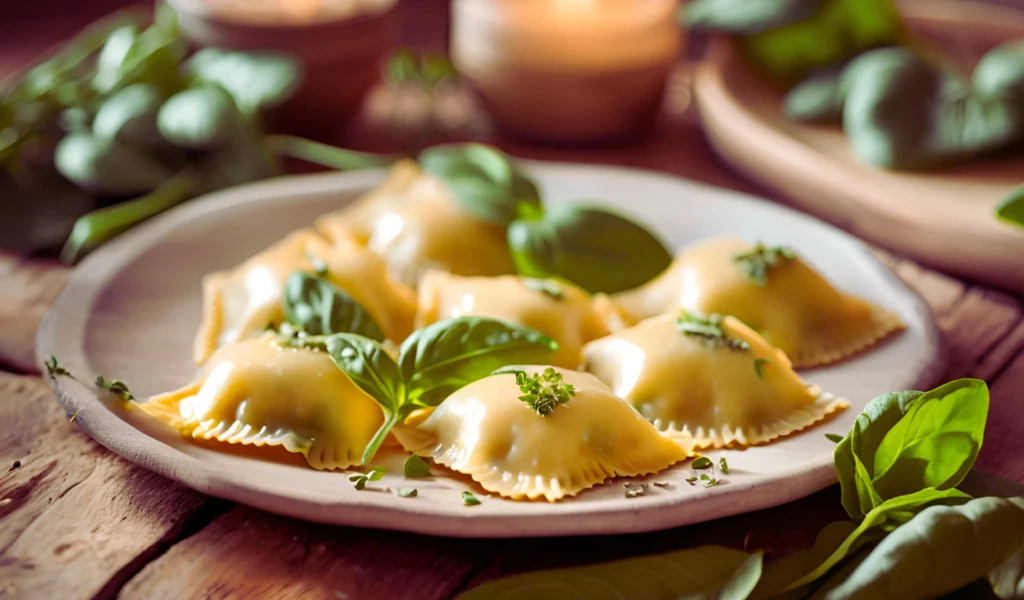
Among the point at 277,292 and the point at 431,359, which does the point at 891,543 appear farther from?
the point at 277,292

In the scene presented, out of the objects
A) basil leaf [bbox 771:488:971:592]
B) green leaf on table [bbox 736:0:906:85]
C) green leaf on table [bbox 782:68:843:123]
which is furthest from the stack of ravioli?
green leaf on table [bbox 736:0:906:85]

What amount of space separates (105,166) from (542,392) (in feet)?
3.86

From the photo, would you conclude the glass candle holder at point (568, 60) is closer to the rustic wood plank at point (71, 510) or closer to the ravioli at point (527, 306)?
the ravioli at point (527, 306)

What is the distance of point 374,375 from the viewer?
1.31 meters

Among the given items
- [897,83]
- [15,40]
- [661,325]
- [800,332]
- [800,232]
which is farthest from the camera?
[15,40]

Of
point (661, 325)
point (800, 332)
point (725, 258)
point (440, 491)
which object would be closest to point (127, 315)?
point (440, 491)

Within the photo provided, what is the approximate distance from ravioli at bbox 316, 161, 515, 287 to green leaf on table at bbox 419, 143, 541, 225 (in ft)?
0.11

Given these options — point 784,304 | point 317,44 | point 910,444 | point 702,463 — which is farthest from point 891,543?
point 317,44

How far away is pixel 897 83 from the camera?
2154mm

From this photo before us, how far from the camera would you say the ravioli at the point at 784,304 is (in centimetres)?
164

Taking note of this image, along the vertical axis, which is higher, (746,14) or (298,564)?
(746,14)

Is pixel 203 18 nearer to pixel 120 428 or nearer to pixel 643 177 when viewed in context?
pixel 643 177

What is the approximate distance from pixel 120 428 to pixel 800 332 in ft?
3.48

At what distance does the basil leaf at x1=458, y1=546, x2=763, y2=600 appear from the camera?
109 centimetres
